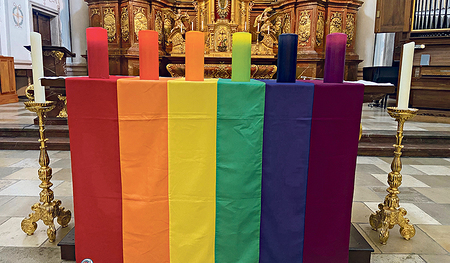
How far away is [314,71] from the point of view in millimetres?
6625

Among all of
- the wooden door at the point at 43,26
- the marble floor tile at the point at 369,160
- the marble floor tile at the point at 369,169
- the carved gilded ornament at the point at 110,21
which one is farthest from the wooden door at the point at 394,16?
the wooden door at the point at 43,26

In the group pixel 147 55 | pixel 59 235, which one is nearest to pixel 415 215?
pixel 147 55

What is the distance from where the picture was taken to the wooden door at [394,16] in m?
5.91

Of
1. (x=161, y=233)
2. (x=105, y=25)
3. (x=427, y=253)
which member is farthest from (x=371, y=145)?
(x=105, y=25)

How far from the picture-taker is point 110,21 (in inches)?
267

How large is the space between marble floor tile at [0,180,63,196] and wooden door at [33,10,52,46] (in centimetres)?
702

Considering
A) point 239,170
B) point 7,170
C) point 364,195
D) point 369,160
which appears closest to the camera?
point 239,170

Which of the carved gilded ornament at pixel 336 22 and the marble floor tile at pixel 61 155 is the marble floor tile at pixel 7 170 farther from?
the carved gilded ornament at pixel 336 22

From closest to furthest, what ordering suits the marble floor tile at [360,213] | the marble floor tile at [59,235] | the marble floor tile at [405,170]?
the marble floor tile at [59,235], the marble floor tile at [360,213], the marble floor tile at [405,170]

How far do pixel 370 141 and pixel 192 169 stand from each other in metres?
3.39

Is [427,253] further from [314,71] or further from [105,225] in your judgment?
[314,71]

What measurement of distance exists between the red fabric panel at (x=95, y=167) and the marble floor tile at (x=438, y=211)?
2131mm

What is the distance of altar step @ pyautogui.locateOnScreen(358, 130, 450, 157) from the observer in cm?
399

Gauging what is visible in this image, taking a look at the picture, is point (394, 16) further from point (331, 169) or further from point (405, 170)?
point (331, 169)
